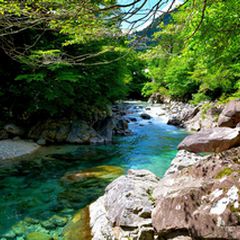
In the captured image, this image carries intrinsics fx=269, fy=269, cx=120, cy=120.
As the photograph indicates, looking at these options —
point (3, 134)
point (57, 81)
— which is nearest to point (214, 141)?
point (57, 81)

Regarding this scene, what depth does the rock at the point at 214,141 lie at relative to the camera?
20.0 feet

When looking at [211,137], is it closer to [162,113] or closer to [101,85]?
[101,85]

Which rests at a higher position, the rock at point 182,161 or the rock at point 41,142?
the rock at point 182,161

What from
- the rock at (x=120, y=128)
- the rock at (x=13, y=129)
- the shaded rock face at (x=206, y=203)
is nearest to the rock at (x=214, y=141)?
the shaded rock face at (x=206, y=203)

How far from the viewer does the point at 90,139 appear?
12383 mm

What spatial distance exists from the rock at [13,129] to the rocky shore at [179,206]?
770cm

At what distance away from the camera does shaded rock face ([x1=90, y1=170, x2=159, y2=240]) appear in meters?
4.02

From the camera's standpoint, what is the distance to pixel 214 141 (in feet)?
20.6

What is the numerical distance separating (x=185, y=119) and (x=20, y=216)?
1353 centimetres

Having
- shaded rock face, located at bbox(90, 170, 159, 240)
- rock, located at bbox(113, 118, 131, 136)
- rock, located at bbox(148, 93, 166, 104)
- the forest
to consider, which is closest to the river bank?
shaded rock face, located at bbox(90, 170, 159, 240)

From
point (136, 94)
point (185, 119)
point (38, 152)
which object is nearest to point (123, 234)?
point (38, 152)

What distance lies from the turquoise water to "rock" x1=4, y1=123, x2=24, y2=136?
2123 mm

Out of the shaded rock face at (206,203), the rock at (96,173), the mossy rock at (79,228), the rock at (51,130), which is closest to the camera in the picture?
the shaded rock face at (206,203)

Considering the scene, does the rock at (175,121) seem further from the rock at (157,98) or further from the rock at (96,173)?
the rock at (157,98)
